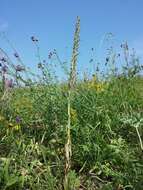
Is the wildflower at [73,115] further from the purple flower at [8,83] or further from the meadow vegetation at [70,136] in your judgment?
the purple flower at [8,83]

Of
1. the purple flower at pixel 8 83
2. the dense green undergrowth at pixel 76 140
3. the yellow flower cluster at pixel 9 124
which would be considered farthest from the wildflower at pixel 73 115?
the purple flower at pixel 8 83

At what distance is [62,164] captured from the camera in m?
3.72

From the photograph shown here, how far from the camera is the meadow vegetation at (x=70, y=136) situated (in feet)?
11.4

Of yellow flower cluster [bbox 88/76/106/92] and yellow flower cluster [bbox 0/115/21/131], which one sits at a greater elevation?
yellow flower cluster [bbox 88/76/106/92]

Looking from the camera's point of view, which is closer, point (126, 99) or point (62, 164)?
point (62, 164)

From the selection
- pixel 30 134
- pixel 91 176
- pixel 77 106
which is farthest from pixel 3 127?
pixel 91 176

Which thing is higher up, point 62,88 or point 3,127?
point 62,88

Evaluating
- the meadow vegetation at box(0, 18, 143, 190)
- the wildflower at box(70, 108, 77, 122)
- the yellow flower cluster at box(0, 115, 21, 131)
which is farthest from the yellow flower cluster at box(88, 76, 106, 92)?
the yellow flower cluster at box(0, 115, 21, 131)

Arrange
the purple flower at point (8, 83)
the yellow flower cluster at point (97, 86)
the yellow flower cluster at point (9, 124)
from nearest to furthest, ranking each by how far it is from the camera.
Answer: the yellow flower cluster at point (9, 124)
the purple flower at point (8, 83)
the yellow flower cluster at point (97, 86)

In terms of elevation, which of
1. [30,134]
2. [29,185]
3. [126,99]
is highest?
[126,99]

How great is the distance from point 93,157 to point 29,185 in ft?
1.87

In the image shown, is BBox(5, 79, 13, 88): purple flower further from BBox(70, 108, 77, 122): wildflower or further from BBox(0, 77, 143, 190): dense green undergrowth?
BBox(70, 108, 77, 122): wildflower

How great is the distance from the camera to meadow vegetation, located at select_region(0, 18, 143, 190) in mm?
3484

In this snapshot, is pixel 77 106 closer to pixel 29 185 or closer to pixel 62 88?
pixel 62 88
